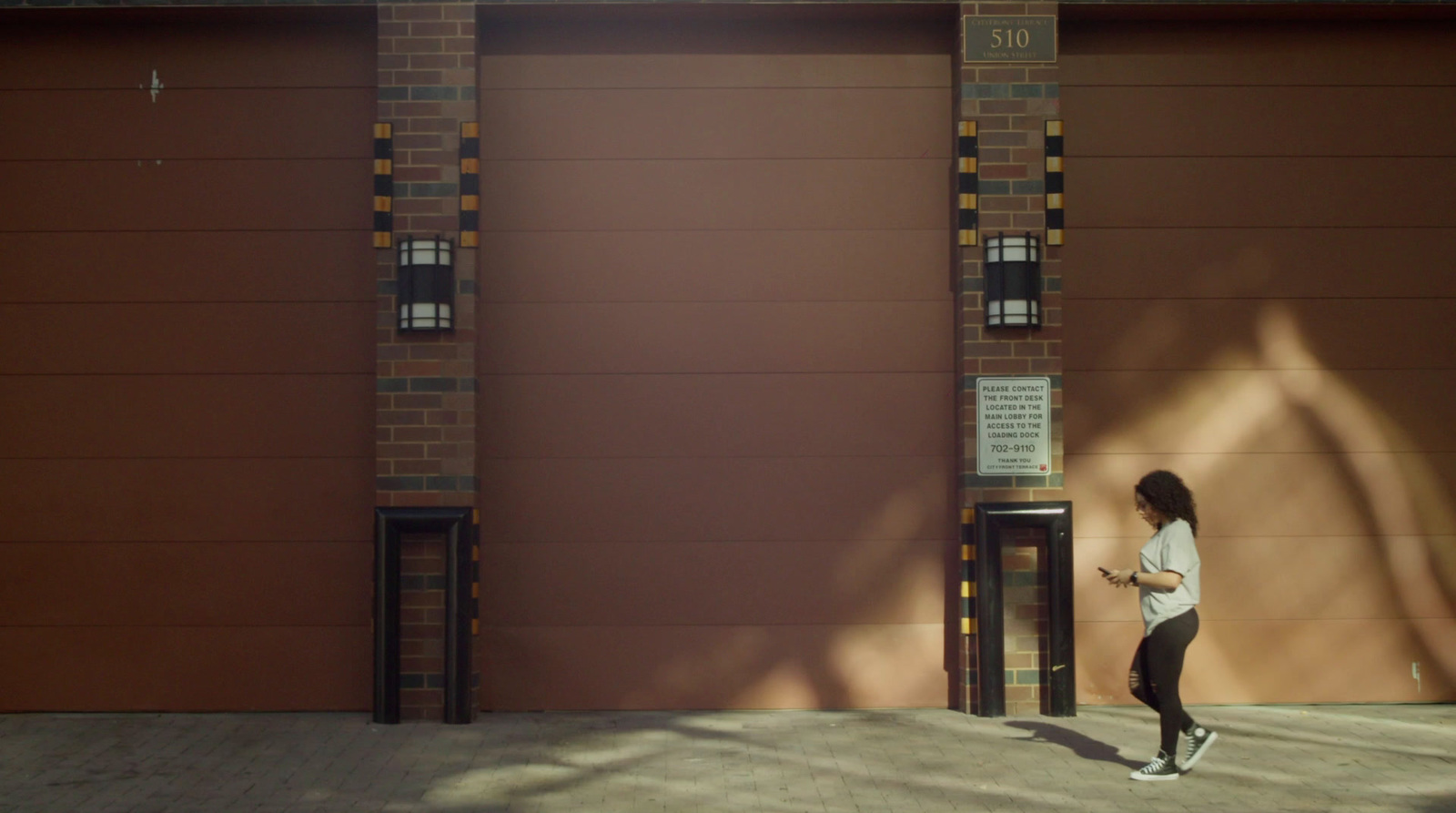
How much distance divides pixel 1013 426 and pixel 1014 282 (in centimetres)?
87

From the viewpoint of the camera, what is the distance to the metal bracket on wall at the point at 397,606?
7750mm

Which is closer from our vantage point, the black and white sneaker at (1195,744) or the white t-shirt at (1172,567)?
the white t-shirt at (1172,567)

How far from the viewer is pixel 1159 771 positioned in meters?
6.25

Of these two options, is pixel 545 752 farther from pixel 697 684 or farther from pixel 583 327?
pixel 583 327

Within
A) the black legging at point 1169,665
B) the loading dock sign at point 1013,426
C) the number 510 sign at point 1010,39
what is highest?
the number 510 sign at point 1010,39

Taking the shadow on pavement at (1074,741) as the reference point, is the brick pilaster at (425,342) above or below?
above

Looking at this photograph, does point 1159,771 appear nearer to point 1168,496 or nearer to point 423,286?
point 1168,496

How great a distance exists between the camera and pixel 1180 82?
8484 mm

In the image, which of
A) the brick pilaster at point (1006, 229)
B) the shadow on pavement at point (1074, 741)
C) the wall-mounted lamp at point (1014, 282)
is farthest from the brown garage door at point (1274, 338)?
the shadow on pavement at point (1074, 741)

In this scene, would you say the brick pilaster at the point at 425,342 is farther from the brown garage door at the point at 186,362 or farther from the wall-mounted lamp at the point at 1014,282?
the wall-mounted lamp at the point at 1014,282

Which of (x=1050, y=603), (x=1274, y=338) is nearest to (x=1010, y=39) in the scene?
(x=1274, y=338)

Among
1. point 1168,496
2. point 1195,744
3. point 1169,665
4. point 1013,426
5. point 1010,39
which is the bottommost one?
point 1195,744

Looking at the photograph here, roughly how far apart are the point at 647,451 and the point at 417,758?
2.36 m

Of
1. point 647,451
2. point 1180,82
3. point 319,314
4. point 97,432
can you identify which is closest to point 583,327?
point 647,451
